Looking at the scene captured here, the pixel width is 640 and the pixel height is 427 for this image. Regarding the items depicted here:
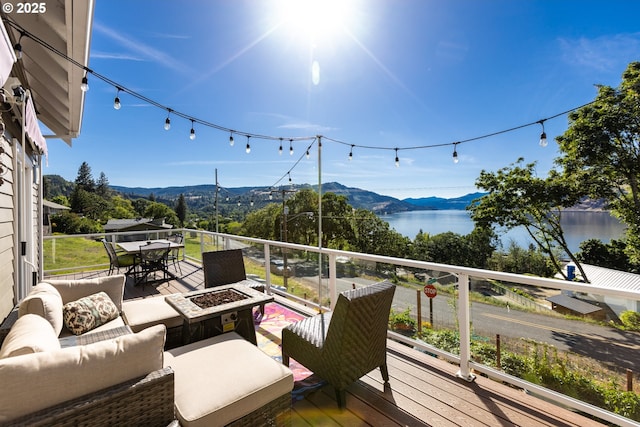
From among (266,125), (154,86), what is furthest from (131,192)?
(154,86)

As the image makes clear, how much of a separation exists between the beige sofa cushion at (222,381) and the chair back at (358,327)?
39 cm

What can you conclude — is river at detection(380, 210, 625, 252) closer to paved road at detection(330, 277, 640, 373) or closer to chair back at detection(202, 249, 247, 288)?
paved road at detection(330, 277, 640, 373)

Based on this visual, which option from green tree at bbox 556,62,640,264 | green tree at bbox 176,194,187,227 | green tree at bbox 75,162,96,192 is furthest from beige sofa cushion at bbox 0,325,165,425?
green tree at bbox 75,162,96,192

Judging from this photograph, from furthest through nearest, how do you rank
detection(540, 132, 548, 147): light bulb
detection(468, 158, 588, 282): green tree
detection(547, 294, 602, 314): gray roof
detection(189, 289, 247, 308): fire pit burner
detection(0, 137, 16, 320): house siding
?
1. detection(468, 158, 588, 282): green tree
2. detection(540, 132, 548, 147): light bulb
3. detection(189, 289, 247, 308): fire pit burner
4. detection(0, 137, 16, 320): house siding
5. detection(547, 294, 602, 314): gray roof

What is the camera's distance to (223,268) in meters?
3.89

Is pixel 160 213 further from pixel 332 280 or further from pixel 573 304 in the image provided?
pixel 573 304

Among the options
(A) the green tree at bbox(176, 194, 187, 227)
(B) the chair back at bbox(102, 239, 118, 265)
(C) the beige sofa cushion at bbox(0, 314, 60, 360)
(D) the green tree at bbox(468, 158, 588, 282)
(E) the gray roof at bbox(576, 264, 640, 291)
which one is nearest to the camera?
(C) the beige sofa cushion at bbox(0, 314, 60, 360)

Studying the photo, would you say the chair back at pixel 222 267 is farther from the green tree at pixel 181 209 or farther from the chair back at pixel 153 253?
the green tree at pixel 181 209

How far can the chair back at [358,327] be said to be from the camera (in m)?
1.93

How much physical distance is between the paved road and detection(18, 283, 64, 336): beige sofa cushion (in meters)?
2.83

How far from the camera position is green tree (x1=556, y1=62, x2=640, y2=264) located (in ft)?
35.8

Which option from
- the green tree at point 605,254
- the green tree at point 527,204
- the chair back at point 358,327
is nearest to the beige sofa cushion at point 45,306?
the chair back at point 358,327

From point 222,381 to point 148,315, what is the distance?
64.4 inches

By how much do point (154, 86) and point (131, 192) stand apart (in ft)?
197
